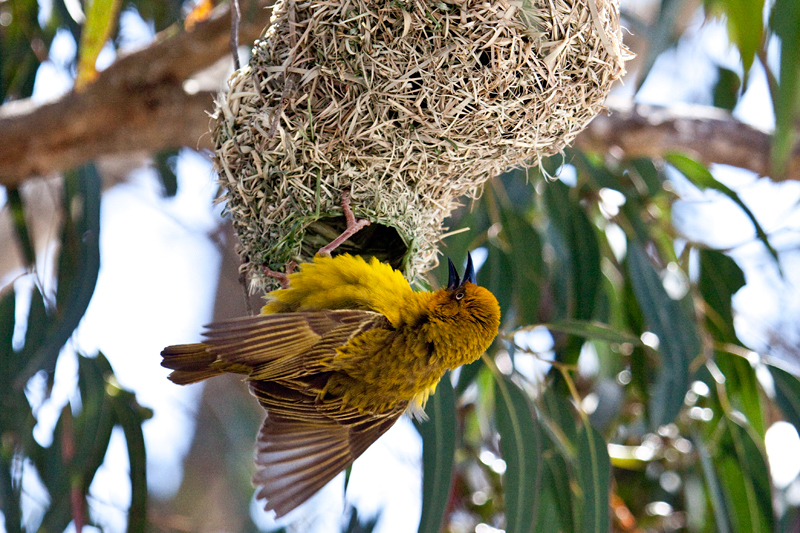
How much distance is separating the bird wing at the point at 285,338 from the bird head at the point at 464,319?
13 centimetres

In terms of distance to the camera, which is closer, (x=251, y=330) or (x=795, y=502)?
(x=251, y=330)

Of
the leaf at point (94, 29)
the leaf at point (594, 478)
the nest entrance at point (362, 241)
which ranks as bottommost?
the leaf at point (594, 478)

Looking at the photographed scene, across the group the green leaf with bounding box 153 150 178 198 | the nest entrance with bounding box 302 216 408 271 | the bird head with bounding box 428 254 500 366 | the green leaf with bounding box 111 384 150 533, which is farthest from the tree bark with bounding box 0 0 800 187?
the bird head with bounding box 428 254 500 366

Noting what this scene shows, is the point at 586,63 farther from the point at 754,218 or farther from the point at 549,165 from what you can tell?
the point at 754,218

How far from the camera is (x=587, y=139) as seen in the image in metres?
3.26

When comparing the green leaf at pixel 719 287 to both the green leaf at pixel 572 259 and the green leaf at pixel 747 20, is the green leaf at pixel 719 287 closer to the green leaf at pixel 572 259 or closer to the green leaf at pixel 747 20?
the green leaf at pixel 572 259

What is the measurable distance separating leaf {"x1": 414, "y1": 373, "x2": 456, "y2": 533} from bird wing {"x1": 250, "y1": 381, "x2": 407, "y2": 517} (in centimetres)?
47

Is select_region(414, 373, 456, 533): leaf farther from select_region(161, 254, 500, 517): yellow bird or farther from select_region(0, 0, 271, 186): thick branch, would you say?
select_region(0, 0, 271, 186): thick branch

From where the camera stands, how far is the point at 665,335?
2.72m

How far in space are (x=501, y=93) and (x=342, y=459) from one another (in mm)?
985

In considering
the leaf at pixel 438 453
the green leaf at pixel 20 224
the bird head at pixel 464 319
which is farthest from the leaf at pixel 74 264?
the bird head at pixel 464 319

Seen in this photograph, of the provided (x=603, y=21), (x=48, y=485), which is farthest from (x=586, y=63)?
(x=48, y=485)

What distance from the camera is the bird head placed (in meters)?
1.71

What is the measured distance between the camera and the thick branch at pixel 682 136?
130 inches
